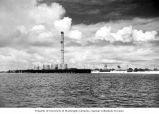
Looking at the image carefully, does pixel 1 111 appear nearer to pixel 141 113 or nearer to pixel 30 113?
pixel 30 113

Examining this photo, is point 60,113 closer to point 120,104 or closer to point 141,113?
point 141,113

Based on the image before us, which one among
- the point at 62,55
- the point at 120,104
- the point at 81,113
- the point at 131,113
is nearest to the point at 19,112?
the point at 81,113

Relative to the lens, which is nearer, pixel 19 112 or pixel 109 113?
pixel 109 113

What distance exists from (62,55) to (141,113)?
599 feet

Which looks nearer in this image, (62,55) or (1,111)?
(1,111)

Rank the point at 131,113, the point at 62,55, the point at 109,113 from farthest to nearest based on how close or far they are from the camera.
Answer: the point at 62,55 < the point at 131,113 < the point at 109,113

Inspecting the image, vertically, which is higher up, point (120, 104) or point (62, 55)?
point (62, 55)

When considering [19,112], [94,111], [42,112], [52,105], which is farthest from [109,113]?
[52,105]

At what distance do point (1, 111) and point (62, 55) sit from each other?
181638mm

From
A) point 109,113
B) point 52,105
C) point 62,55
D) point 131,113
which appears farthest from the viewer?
point 62,55

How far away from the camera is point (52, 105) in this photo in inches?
1158

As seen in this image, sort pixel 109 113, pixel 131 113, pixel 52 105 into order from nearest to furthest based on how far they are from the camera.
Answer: pixel 109 113 → pixel 131 113 → pixel 52 105

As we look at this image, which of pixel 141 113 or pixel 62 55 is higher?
pixel 62 55

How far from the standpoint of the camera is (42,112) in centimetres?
1778
